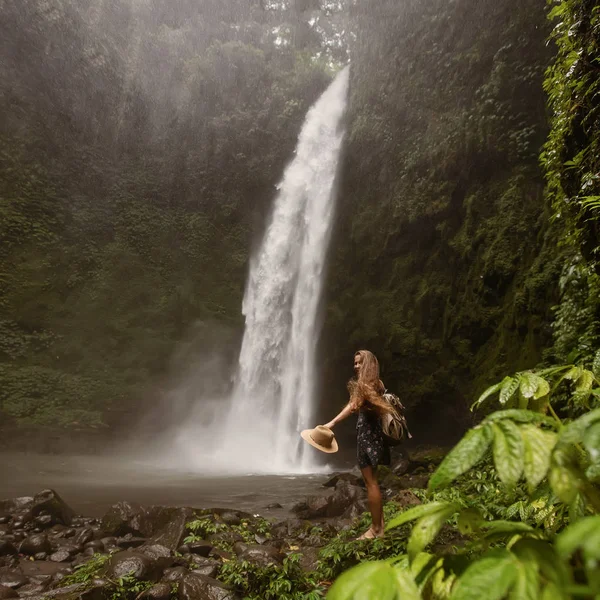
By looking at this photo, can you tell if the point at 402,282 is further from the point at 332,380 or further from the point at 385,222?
the point at 332,380

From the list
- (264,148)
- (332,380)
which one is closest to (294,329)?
(332,380)

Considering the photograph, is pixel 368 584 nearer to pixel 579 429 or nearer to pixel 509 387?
pixel 579 429

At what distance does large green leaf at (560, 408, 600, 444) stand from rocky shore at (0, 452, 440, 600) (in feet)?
8.80

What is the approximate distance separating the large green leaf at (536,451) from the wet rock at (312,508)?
5.54m

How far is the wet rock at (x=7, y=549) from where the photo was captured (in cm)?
416

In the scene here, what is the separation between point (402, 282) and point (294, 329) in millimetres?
4036

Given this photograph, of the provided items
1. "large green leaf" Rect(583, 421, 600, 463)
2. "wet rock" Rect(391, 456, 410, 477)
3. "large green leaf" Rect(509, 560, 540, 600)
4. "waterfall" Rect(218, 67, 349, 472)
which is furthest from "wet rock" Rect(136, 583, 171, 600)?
"waterfall" Rect(218, 67, 349, 472)

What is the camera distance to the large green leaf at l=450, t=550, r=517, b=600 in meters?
0.54

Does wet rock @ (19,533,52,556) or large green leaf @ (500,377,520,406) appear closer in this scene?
large green leaf @ (500,377,520,406)

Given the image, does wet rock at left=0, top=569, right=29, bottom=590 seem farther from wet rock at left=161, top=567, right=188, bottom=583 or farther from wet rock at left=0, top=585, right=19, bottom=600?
wet rock at left=161, top=567, right=188, bottom=583

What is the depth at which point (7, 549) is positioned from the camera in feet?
Answer: 13.8

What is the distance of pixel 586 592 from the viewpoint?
51 cm

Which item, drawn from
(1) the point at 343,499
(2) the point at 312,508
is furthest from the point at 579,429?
(1) the point at 343,499

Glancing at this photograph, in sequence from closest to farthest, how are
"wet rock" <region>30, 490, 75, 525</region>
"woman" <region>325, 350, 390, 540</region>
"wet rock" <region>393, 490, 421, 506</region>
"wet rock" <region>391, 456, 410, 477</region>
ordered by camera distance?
"woman" <region>325, 350, 390, 540</region>, "wet rock" <region>393, 490, 421, 506</region>, "wet rock" <region>30, 490, 75, 525</region>, "wet rock" <region>391, 456, 410, 477</region>
